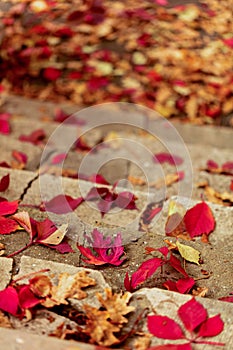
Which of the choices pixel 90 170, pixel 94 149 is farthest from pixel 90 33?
pixel 90 170

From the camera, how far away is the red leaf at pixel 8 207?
6.22ft

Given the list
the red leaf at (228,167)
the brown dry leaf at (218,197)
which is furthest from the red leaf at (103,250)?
the red leaf at (228,167)

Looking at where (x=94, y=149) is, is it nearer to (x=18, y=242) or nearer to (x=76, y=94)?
(x=76, y=94)

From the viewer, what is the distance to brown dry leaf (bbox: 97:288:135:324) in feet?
4.79

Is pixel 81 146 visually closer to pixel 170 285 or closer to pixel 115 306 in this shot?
pixel 170 285

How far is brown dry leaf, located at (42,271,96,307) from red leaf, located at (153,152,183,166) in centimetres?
151

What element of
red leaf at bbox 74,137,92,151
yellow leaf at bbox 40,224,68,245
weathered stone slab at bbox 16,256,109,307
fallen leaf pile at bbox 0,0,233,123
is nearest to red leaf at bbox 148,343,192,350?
weathered stone slab at bbox 16,256,109,307

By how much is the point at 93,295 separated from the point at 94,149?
175 cm

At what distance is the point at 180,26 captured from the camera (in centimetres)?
421

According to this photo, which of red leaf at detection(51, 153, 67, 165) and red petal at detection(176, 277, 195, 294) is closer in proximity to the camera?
red petal at detection(176, 277, 195, 294)

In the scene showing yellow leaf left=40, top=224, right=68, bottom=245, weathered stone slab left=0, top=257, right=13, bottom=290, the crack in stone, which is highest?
weathered stone slab left=0, top=257, right=13, bottom=290

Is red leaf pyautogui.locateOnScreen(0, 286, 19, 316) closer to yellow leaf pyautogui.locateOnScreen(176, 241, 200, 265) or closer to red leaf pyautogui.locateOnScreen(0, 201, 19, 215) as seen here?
red leaf pyautogui.locateOnScreen(0, 201, 19, 215)

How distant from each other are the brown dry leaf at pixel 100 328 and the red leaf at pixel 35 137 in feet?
6.38

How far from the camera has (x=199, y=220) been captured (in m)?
2.03
